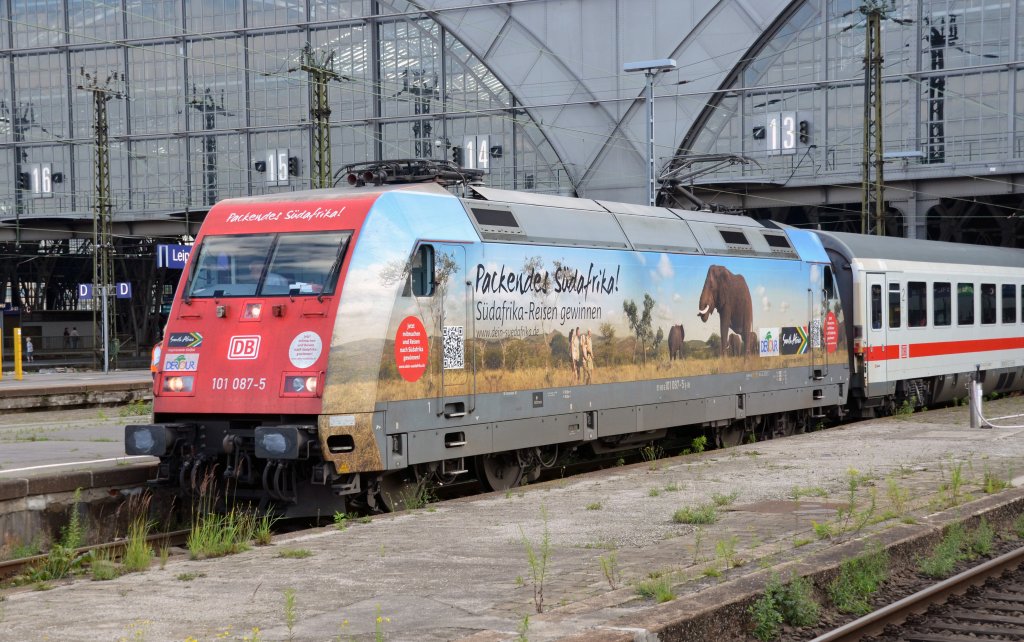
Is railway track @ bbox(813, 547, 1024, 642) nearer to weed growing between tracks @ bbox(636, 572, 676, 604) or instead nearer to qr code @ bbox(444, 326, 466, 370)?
weed growing between tracks @ bbox(636, 572, 676, 604)

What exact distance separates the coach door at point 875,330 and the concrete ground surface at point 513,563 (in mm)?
7743

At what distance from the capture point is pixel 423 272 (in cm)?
1283

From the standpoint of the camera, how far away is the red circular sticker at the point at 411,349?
→ 489 inches

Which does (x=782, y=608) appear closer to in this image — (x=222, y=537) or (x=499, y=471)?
(x=222, y=537)

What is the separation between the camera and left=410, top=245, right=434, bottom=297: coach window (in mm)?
12688

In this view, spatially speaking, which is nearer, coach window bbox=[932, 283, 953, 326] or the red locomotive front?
the red locomotive front

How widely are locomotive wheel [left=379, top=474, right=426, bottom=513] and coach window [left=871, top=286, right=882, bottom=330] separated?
12.4 meters

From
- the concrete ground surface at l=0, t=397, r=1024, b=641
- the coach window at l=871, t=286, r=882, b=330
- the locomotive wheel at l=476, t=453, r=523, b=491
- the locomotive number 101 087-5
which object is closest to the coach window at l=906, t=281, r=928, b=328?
the coach window at l=871, t=286, r=882, b=330

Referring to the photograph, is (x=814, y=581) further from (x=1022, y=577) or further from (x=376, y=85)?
(x=376, y=85)

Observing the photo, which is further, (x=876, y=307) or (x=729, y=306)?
(x=876, y=307)

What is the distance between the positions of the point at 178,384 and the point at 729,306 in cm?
880

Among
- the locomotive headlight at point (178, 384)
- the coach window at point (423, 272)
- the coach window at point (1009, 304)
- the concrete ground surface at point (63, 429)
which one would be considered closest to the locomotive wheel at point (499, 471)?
the coach window at point (423, 272)

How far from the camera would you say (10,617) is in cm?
770

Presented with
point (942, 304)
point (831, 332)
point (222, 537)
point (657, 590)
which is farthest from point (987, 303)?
point (657, 590)
